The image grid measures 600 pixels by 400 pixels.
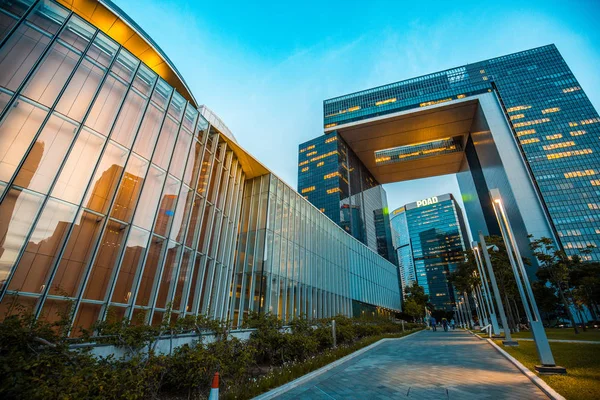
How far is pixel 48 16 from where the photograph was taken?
1009 cm

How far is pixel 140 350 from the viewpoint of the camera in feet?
21.0

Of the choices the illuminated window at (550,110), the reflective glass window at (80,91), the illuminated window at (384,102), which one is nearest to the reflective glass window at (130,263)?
the reflective glass window at (80,91)

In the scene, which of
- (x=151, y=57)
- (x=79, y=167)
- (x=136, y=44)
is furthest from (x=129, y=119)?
(x=151, y=57)

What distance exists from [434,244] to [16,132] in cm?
19231

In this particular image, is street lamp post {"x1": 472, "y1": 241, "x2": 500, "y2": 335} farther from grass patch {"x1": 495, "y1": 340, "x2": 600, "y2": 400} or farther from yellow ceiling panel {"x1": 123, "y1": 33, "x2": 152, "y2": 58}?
yellow ceiling panel {"x1": 123, "y1": 33, "x2": 152, "y2": 58}

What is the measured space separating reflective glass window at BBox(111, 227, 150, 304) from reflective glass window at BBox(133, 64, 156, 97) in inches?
268

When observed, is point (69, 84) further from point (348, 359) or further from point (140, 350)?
point (348, 359)

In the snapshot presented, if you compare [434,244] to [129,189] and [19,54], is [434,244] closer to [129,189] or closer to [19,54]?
[129,189]

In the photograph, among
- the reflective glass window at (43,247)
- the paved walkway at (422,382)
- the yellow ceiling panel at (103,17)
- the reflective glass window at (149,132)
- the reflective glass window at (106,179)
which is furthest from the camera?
the yellow ceiling panel at (103,17)

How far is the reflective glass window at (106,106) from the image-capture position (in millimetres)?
10461

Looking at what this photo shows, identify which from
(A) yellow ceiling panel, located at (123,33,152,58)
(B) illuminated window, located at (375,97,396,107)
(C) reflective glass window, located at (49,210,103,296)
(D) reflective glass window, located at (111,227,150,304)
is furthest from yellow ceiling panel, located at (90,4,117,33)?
(B) illuminated window, located at (375,97,396,107)

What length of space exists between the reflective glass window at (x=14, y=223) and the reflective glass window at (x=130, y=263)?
305 centimetres

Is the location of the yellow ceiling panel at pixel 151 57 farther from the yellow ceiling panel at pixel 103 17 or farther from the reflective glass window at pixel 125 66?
Answer: the reflective glass window at pixel 125 66

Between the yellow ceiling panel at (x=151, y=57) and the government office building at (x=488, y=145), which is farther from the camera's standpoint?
the government office building at (x=488, y=145)
